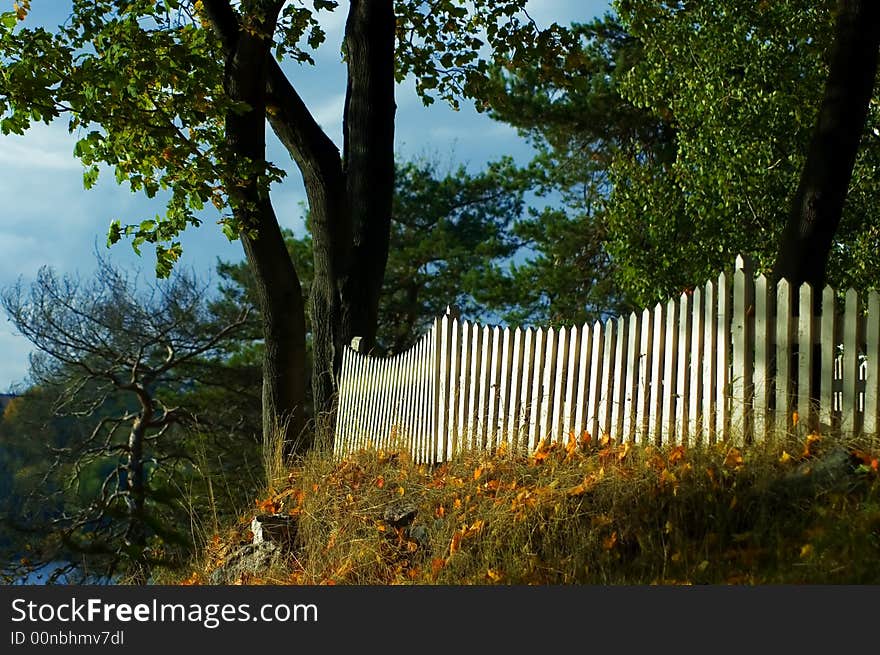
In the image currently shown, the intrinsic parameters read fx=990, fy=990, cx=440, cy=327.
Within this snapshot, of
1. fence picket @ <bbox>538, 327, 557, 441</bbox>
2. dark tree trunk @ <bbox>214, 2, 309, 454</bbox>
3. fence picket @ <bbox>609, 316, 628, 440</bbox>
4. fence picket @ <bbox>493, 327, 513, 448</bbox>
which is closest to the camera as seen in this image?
fence picket @ <bbox>609, 316, 628, 440</bbox>

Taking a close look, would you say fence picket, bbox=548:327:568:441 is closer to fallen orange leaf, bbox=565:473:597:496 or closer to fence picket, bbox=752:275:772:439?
fence picket, bbox=752:275:772:439

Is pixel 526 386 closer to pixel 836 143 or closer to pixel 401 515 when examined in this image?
pixel 401 515

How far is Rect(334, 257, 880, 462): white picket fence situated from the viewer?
6648 mm

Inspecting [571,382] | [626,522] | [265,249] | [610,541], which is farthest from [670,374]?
[265,249]

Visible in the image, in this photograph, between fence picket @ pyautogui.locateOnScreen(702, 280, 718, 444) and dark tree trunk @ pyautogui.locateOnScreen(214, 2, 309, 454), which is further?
dark tree trunk @ pyautogui.locateOnScreen(214, 2, 309, 454)

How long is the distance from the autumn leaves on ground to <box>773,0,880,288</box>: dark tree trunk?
2129mm

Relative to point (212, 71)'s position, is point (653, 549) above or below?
below

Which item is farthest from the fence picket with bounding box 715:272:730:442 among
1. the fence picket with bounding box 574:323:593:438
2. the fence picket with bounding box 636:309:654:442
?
the fence picket with bounding box 574:323:593:438

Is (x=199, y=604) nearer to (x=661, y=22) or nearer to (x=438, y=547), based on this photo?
(x=438, y=547)

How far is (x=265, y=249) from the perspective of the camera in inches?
449

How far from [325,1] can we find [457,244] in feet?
46.9

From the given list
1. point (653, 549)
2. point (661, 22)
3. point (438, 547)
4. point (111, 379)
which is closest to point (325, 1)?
point (661, 22)

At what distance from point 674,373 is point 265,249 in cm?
569

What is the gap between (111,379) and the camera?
19734mm
